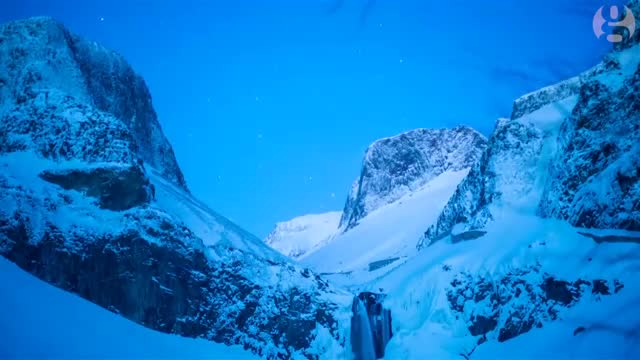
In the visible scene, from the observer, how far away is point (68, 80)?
55969 millimetres

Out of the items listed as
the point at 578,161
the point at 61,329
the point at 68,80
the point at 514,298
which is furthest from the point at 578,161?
the point at 68,80

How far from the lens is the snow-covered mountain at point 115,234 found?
142 feet

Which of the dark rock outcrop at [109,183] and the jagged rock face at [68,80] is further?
the jagged rock face at [68,80]

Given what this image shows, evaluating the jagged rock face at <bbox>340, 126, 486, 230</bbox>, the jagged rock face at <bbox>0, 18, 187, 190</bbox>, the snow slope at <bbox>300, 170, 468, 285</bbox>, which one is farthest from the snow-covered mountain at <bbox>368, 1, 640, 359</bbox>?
the jagged rock face at <bbox>340, 126, 486, 230</bbox>

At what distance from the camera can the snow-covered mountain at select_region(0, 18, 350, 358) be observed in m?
43.4

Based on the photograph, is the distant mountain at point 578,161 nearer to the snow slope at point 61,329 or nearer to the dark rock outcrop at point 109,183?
the snow slope at point 61,329

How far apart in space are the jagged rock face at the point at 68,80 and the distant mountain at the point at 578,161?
136 ft

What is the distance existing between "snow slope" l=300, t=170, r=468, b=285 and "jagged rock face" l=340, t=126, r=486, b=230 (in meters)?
13.8

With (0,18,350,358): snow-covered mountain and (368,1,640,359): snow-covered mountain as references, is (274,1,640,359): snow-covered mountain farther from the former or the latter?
(0,18,350,358): snow-covered mountain

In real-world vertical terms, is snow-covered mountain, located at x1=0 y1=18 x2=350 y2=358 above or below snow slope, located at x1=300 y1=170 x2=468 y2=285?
below

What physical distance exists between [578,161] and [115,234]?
140 ft

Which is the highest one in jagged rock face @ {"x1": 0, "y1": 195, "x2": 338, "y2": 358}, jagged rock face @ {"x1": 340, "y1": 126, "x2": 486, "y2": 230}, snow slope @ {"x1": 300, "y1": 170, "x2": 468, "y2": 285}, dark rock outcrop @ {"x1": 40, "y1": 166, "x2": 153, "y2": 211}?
jagged rock face @ {"x1": 340, "y1": 126, "x2": 486, "y2": 230}

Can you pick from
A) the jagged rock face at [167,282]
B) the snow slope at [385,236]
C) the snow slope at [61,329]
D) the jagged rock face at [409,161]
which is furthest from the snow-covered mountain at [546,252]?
the jagged rock face at [409,161]

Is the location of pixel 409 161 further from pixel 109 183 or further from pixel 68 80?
pixel 109 183
